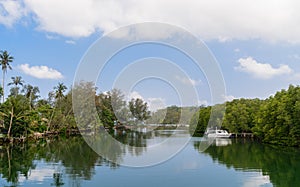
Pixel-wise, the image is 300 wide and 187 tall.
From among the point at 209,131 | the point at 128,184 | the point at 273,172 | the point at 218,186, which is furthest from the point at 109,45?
the point at 209,131

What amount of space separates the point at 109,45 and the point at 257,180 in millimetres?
9378

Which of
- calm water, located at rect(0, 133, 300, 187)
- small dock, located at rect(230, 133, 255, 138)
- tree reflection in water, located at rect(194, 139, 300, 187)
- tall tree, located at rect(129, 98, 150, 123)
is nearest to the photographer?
calm water, located at rect(0, 133, 300, 187)

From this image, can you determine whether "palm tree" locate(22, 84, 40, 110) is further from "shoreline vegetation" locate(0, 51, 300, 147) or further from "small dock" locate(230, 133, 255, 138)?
"small dock" locate(230, 133, 255, 138)

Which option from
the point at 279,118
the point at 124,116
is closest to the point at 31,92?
the point at 124,116

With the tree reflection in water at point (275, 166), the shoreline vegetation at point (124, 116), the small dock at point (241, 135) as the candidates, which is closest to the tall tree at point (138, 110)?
the shoreline vegetation at point (124, 116)

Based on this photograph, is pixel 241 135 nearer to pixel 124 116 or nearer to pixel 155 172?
pixel 124 116

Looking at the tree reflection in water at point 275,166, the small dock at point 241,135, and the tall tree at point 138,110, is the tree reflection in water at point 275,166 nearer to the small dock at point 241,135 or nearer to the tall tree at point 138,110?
the small dock at point 241,135

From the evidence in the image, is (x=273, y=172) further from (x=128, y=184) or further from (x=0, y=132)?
(x=0, y=132)

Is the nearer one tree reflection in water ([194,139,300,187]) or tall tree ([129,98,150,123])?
tree reflection in water ([194,139,300,187])

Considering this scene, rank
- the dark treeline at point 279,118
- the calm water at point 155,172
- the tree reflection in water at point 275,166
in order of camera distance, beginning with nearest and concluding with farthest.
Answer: the calm water at point 155,172 < the tree reflection in water at point 275,166 < the dark treeline at point 279,118

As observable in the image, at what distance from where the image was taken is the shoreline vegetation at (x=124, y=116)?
3038 cm

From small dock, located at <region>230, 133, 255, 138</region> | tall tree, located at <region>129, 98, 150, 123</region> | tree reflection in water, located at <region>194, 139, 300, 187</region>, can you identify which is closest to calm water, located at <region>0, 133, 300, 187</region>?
tree reflection in water, located at <region>194, 139, 300, 187</region>

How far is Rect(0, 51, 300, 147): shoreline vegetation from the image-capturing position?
30375mm

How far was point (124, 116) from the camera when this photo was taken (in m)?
63.6
